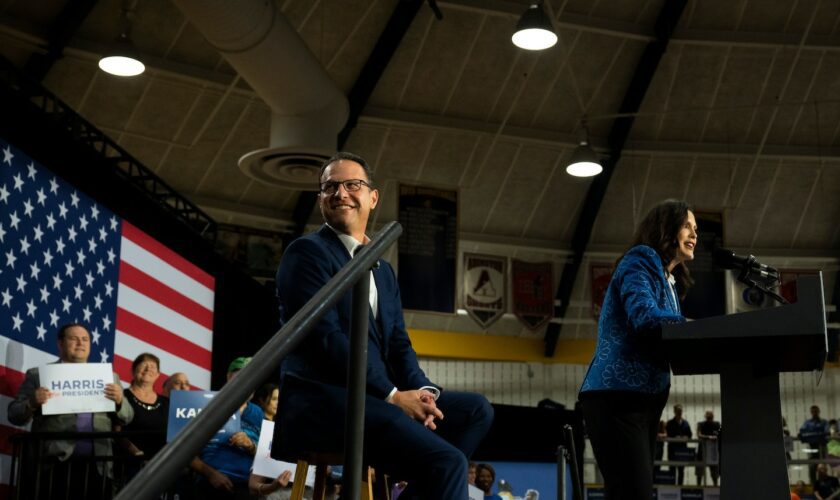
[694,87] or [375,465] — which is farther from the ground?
[694,87]

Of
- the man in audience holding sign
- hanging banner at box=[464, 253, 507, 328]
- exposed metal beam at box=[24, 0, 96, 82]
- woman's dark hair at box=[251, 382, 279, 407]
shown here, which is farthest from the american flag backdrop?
hanging banner at box=[464, 253, 507, 328]

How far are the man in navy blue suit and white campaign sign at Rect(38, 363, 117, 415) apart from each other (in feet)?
12.1

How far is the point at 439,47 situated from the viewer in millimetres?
15688

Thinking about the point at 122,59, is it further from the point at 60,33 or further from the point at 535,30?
the point at 535,30

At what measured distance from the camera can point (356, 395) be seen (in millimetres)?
2250

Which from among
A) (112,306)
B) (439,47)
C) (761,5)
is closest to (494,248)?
(439,47)

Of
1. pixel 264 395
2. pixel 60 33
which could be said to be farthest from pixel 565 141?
pixel 264 395

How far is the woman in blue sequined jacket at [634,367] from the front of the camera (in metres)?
3.26

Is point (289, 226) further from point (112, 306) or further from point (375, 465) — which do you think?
point (375, 465)

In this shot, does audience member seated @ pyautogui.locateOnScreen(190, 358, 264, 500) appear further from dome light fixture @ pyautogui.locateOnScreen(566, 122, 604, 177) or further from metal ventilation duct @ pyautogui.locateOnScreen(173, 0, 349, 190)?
dome light fixture @ pyautogui.locateOnScreen(566, 122, 604, 177)

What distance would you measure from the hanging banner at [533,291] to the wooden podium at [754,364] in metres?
14.8

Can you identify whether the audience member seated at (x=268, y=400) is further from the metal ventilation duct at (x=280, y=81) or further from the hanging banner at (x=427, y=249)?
the hanging banner at (x=427, y=249)

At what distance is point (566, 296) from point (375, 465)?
17.9 metres

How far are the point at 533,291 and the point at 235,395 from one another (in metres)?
16.6
